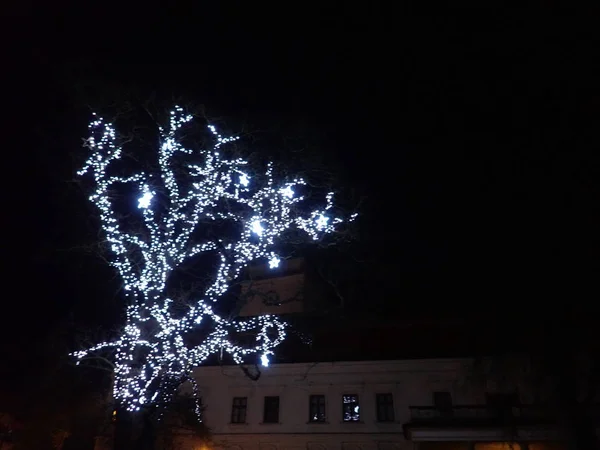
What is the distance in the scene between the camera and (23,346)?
55.4 feet

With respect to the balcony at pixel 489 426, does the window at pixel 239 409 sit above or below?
above

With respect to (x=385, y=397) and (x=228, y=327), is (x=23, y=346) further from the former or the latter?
(x=385, y=397)

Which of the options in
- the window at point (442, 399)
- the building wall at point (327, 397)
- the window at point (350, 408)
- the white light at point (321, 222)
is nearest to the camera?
the white light at point (321, 222)

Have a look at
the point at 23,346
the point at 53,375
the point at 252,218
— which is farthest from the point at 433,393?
the point at 23,346

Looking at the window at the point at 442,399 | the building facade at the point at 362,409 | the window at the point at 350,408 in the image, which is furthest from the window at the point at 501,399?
the window at the point at 350,408

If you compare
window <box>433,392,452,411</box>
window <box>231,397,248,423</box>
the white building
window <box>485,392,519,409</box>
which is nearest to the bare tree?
the white building

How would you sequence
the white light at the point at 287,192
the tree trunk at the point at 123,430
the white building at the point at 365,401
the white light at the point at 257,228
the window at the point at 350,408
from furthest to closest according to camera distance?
the window at the point at 350,408, the white building at the point at 365,401, the white light at the point at 287,192, the white light at the point at 257,228, the tree trunk at the point at 123,430

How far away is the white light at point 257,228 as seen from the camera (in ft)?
36.5

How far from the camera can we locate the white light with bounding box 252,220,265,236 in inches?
438

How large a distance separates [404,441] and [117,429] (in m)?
12.0

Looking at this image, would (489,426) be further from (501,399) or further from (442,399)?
(442,399)

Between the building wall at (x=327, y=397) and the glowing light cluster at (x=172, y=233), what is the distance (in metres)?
9.08

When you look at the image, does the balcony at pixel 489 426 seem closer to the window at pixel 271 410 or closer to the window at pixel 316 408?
the window at pixel 316 408

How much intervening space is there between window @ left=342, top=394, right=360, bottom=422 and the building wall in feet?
0.56
